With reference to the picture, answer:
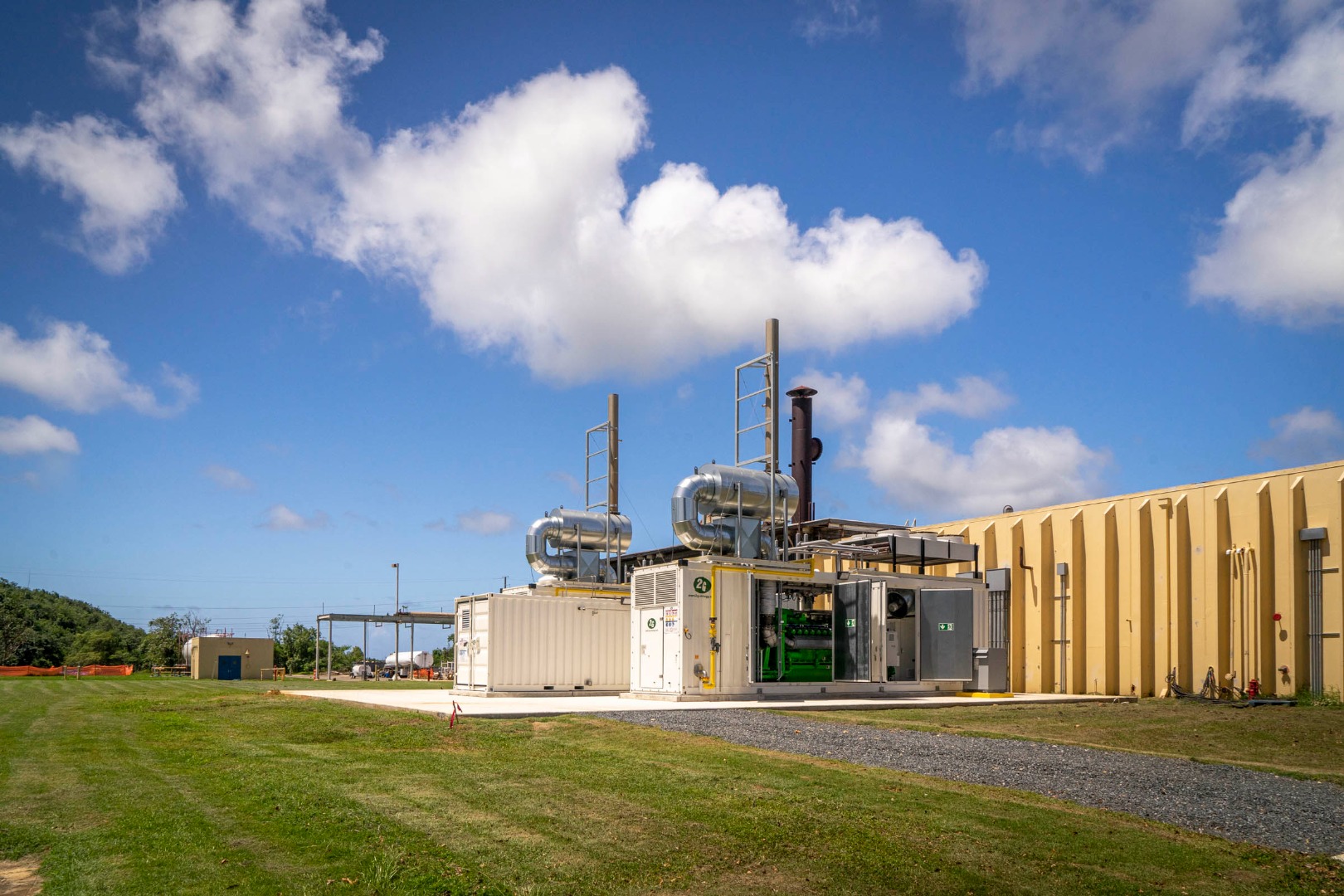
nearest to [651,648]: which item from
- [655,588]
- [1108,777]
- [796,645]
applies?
[655,588]

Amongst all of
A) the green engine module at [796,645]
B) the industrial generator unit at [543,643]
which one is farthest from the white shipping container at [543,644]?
the green engine module at [796,645]

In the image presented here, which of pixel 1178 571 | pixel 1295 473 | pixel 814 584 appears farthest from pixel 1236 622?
pixel 814 584

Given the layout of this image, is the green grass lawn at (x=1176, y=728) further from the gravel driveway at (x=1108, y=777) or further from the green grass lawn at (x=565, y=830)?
Answer: the green grass lawn at (x=565, y=830)

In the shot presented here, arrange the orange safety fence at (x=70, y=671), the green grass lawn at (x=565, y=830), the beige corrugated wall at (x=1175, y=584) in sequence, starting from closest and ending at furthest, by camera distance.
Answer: the green grass lawn at (x=565, y=830) < the beige corrugated wall at (x=1175, y=584) < the orange safety fence at (x=70, y=671)

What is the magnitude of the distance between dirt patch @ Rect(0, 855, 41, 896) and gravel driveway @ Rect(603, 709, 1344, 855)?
7594 mm

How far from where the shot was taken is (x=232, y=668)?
51.9 metres

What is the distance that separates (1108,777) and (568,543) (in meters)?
21.3

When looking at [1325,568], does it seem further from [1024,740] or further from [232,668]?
[232,668]

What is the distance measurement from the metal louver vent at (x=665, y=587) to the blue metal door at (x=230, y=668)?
36.0m

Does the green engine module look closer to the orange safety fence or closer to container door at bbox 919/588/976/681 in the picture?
container door at bbox 919/588/976/681

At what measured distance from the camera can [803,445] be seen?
38.2m

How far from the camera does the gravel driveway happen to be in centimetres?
842

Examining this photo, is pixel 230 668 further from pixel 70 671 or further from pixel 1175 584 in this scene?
pixel 1175 584

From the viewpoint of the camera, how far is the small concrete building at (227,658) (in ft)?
169
